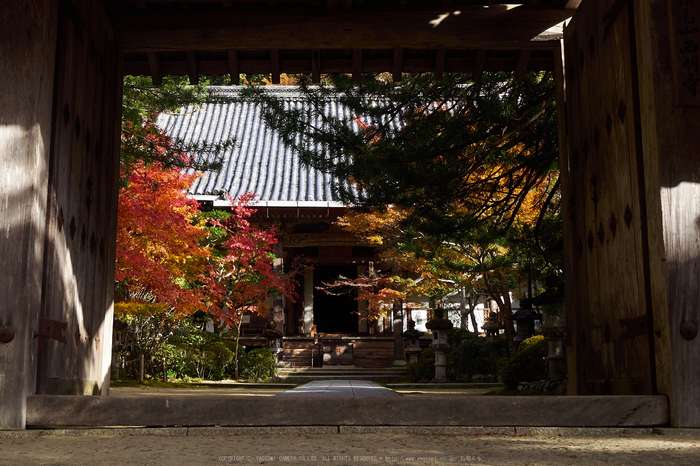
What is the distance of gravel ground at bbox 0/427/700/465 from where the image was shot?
107 inches

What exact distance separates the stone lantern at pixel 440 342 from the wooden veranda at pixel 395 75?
8.14 metres

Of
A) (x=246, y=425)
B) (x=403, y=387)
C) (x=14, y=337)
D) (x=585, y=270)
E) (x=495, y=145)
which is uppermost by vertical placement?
(x=495, y=145)

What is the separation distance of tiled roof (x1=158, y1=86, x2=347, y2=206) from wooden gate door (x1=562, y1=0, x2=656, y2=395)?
9333 mm

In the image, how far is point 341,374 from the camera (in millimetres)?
14281

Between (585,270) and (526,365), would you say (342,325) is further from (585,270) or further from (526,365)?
(585,270)

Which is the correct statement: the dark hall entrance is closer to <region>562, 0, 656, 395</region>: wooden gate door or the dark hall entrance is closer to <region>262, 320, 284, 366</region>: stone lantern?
<region>262, 320, 284, 366</region>: stone lantern

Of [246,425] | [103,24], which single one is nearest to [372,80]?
[103,24]

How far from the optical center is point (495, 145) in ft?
20.7

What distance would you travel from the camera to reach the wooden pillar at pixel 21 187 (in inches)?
135

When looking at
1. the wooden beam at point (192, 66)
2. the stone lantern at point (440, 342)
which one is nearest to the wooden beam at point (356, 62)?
the wooden beam at point (192, 66)

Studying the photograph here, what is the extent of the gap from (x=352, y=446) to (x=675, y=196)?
2.13 meters

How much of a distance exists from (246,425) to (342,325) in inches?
643

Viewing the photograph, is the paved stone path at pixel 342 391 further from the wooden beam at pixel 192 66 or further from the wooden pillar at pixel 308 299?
the wooden pillar at pixel 308 299

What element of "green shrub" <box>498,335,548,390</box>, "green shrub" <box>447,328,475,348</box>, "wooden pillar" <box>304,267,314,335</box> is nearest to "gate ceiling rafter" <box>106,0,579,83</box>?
"green shrub" <box>498,335,548,390</box>
